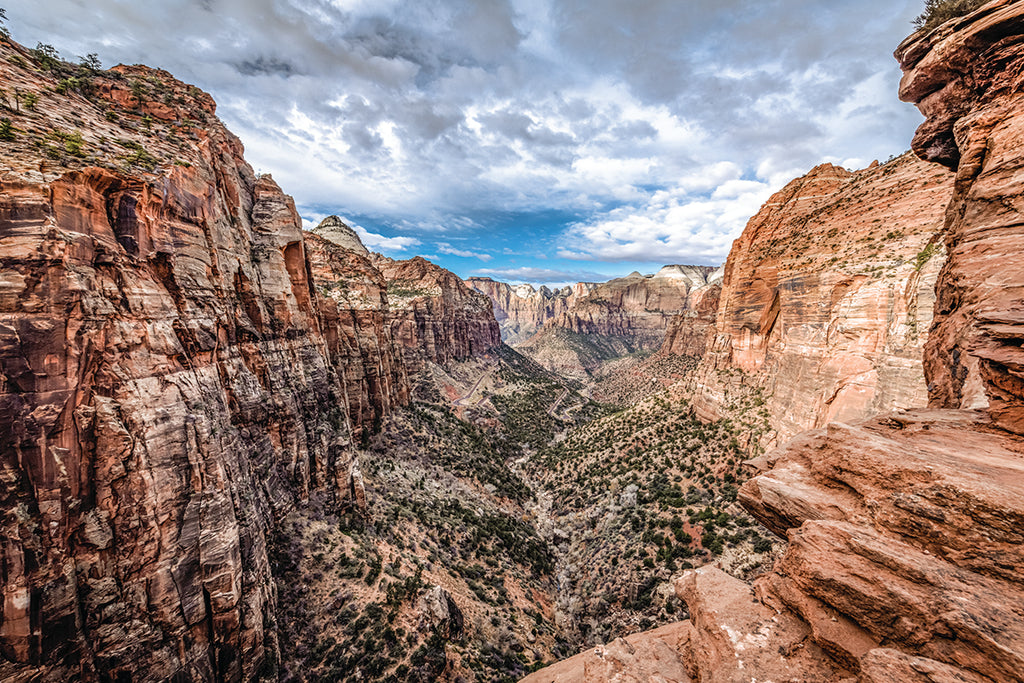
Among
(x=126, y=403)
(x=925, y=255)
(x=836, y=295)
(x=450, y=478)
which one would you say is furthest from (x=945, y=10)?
(x=450, y=478)

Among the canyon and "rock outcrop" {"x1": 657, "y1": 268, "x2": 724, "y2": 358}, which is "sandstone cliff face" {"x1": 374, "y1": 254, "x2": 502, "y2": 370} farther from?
"rock outcrop" {"x1": 657, "y1": 268, "x2": 724, "y2": 358}

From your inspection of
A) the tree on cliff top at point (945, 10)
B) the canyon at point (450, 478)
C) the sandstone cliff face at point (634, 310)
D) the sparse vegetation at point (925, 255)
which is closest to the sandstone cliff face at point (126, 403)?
the canyon at point (450, 478)

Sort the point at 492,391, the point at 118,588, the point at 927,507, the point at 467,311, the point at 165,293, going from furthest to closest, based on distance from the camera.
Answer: the point at 467,311 → the point at 492,391 → the point at 165,293 → the point at 118,588 → the point at 927,507

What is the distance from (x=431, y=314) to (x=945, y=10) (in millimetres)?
81944

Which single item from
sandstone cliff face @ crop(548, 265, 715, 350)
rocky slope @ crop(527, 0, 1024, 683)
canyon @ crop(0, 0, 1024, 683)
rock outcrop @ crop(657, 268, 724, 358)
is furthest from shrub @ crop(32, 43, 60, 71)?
sandstone cliff face @ crop(548, 265, 715, 350)

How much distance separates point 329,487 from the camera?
25.7 m

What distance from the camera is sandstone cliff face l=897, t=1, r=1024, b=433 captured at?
798 cm


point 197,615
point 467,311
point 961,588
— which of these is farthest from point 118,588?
point 467,311

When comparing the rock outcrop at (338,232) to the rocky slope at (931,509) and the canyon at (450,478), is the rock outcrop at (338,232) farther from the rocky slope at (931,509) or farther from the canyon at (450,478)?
the rocky slope at (931,509)

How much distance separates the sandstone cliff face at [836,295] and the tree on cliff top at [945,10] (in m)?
11.9

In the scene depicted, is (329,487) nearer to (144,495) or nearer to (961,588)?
(144,495)

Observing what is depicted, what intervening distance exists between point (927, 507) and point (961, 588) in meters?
1.37

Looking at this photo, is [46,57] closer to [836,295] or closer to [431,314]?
[836,295]

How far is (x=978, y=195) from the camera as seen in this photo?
383 inches
